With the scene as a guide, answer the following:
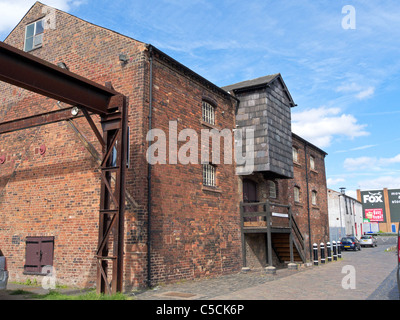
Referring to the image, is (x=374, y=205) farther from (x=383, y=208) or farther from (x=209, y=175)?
(x=209, y=175)

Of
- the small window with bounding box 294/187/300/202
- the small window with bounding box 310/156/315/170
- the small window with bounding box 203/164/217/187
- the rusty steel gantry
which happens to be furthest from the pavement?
the small window with bounding box 310/156/315/170

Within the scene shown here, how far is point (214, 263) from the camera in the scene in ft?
43.3

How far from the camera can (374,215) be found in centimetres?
7375

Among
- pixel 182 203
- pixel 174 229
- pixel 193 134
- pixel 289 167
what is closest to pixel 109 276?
pixel 174 229

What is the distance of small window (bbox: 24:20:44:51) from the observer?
14.1 metres

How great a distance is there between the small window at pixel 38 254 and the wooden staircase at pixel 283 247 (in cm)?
994

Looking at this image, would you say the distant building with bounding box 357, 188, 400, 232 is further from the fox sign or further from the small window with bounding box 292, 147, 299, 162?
the small window with bounding box 292, 147, 299, 162

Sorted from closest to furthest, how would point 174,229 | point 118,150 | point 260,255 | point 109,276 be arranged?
point 118,150, point 109,276, point 174,229, point 260,255

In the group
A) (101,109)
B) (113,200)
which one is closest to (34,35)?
(101,109)

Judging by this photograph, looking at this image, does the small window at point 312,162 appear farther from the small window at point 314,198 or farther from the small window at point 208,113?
the small window at point 208,113

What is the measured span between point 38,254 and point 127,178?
13.9 feet

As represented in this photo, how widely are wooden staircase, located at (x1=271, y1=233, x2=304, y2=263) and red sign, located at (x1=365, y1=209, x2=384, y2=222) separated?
63.5 metres
